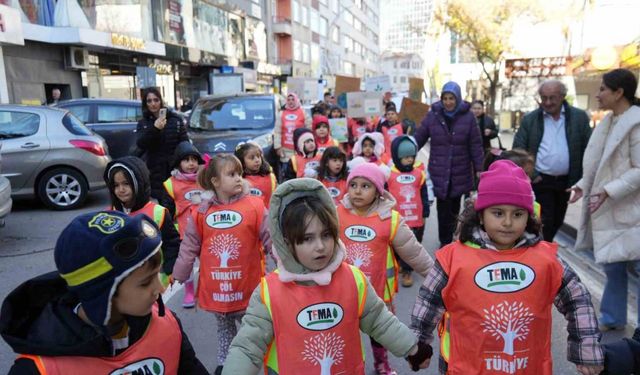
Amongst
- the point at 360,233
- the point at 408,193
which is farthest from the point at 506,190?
the point at 408,193

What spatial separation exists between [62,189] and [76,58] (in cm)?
1334

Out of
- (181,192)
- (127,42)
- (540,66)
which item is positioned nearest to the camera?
(181,192)

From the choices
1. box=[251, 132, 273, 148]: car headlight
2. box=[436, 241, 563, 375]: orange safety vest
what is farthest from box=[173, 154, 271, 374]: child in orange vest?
box=[251, 132, 273, 148]: car headlight

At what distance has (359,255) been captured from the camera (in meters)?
3.29

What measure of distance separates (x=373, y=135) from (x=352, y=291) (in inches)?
182

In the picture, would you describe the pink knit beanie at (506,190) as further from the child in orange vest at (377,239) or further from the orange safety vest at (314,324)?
the child in orange vest at (377,239)

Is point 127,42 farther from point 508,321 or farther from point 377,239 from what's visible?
point 508,321

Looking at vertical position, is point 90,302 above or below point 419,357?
above

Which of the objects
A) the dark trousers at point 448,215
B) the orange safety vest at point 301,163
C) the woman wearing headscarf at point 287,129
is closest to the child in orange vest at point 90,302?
the dark trousers at point 448,215

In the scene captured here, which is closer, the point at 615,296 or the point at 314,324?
the point at 314,324

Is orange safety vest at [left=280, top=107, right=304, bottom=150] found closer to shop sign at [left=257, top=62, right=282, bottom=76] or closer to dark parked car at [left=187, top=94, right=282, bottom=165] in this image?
dark parked car at [left=187, top=94, right=282, bottom=165]

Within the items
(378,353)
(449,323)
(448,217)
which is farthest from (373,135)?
(449,323)

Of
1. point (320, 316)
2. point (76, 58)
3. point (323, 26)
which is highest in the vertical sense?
point (323, 26)

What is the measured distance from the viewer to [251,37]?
125ft
